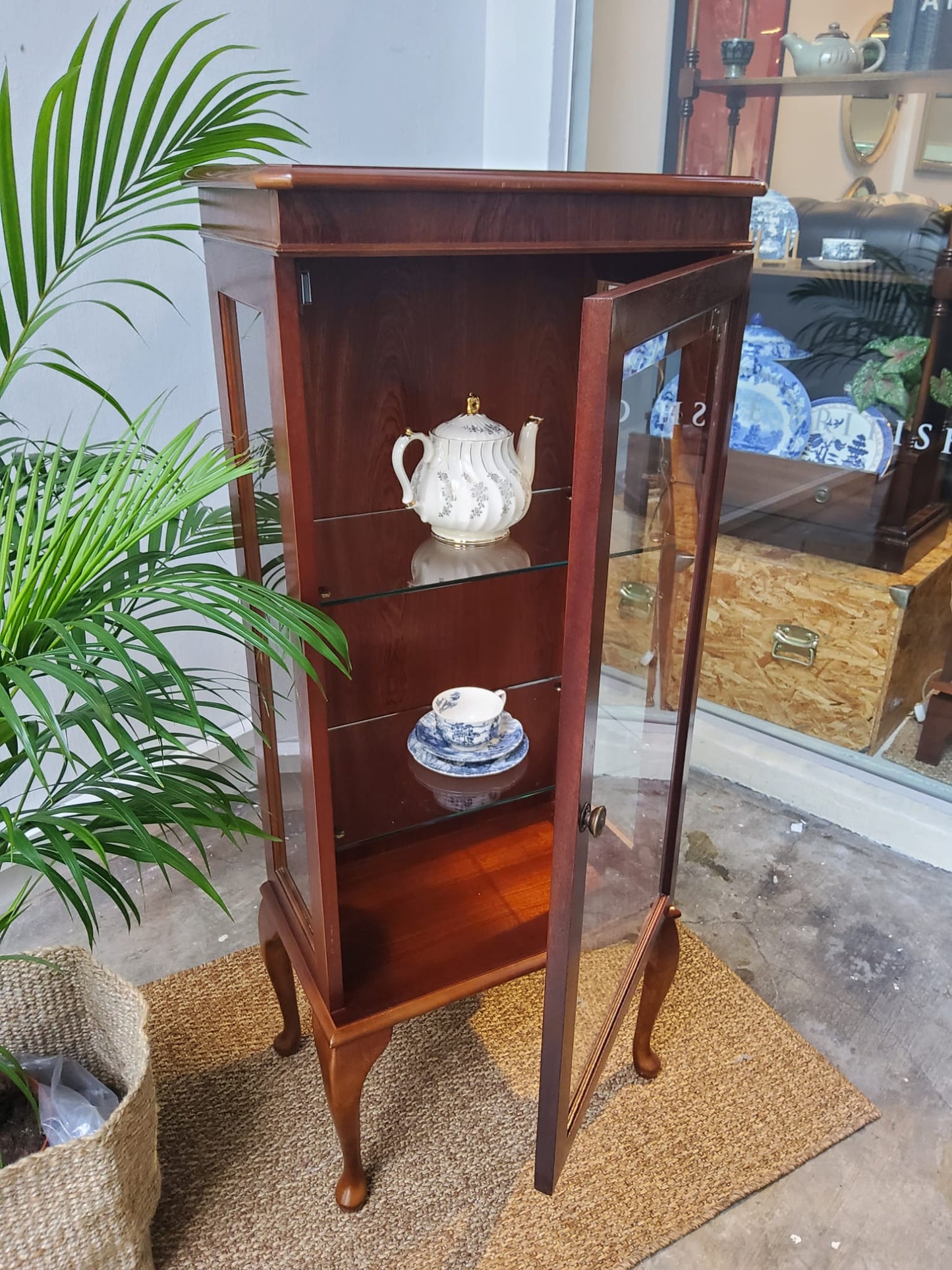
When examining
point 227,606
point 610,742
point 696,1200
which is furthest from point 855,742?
point 227,606

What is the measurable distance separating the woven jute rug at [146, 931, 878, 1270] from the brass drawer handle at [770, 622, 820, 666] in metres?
0.81

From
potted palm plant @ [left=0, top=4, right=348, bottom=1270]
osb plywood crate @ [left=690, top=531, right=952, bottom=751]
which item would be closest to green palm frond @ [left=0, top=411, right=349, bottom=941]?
potted palm plant @ [left=0, top=4, right=348, bottom=1270]

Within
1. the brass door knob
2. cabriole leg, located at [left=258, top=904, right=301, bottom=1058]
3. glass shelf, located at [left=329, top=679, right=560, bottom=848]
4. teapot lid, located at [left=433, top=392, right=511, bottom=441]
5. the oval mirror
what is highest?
the oval mirror

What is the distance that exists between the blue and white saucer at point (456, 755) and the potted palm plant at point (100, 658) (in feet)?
0.56

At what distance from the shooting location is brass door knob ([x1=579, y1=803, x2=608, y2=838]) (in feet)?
2.79

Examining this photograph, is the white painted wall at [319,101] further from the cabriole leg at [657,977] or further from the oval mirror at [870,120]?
the cabriole leg at [657,977]

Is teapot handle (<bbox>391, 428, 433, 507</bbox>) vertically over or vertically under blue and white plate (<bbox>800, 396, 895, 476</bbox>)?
over

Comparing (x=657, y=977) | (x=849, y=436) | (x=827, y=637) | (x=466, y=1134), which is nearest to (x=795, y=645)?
(x=827, y=637)

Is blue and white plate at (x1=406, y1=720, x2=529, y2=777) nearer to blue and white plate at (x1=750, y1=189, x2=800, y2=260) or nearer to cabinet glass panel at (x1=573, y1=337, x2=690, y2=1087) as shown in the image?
cabinet glass panel at (x1=573, y1=337, x2=690, y2=1087)

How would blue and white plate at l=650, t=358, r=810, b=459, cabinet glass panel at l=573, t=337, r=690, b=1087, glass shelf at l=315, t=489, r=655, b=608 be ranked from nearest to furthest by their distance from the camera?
cabinet glass panel at l=573, t=337, r=690, b=1087, glass shelf at l=315, t=489, r=655, b=608, blue and white plate at l=650, t=358, r=810, b=459

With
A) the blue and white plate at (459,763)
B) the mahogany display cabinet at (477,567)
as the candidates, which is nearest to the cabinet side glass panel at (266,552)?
A: the mahogany display cabinet at (477,567)

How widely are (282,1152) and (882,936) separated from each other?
3.74 ft

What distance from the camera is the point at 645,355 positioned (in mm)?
843

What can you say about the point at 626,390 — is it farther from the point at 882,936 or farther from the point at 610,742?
the point at 882,936
